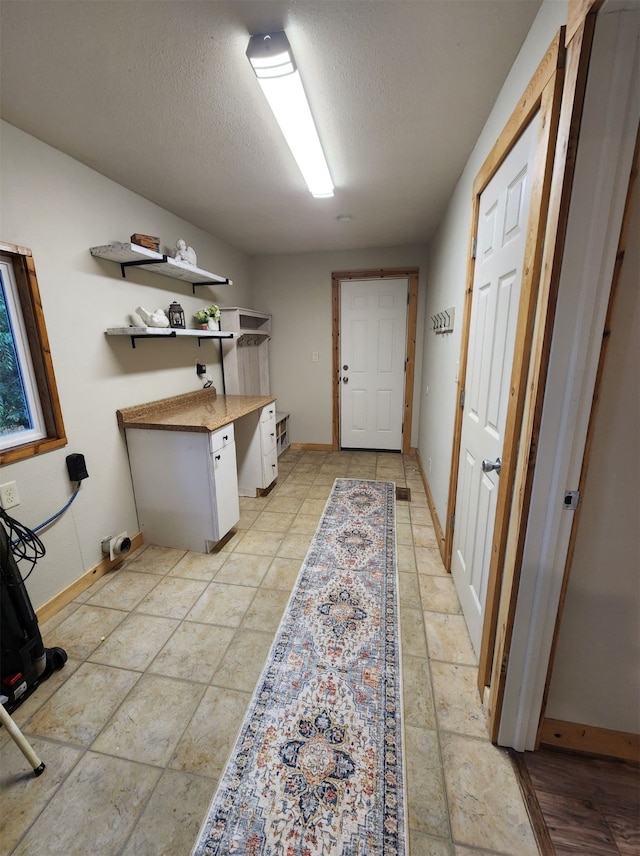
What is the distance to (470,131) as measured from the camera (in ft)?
5.68

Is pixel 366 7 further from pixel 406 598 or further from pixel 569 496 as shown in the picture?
pixel 406 598

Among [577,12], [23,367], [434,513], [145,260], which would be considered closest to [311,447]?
[434,513]

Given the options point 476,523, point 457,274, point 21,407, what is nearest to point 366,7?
point 457,274

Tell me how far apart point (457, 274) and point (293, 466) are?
263 centimetres

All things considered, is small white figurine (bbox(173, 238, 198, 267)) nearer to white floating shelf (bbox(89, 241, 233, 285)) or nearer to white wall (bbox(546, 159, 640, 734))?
white floating shelf (bbox(89, 241, 233, 285))

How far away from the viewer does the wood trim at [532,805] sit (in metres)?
0.97

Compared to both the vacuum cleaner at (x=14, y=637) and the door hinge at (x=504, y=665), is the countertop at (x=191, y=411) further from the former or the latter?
the door hinge at (x=504, y=665)

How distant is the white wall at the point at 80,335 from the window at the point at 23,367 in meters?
0.07

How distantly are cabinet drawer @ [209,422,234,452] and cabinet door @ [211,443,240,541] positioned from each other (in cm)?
3

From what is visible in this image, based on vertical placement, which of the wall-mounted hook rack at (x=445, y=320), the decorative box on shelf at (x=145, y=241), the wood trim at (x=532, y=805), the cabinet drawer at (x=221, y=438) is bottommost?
the wood trim at (x=532, y=805)

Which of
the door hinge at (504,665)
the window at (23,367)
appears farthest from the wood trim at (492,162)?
the window at (23,367)

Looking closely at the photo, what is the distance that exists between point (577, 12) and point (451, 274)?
166cm

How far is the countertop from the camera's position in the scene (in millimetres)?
2226

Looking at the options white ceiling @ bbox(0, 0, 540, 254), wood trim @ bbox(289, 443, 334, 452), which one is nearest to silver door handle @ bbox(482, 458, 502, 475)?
white ceiling @ bbox(0, 0, 540, 254)
